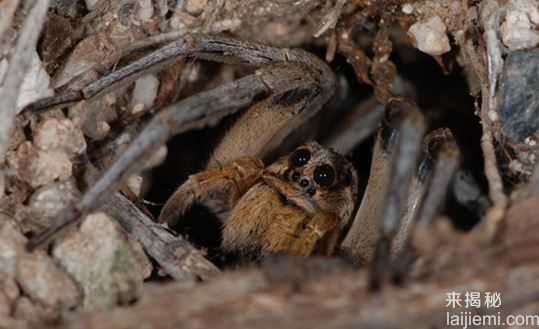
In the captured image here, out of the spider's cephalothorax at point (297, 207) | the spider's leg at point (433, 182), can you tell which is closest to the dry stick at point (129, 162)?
the spider's cephalothorax at point (297, 207)

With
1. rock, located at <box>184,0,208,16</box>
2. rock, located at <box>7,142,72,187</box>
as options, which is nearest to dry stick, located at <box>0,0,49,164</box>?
rock, located at <box>7,142,72,187</box>

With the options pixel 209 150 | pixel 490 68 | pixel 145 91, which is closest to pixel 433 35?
pixel 490 68

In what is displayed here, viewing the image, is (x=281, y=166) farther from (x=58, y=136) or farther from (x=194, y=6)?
(x=58, y=136)

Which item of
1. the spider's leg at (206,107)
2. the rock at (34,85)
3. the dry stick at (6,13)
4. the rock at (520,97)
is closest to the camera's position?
the spider's leg at (206,107)

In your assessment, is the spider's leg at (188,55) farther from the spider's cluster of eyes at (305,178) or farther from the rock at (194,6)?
the spider's cluster of eyes at (305,178)

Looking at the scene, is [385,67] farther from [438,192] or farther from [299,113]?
[438,192]

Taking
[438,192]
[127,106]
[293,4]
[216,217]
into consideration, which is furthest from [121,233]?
[293,4]

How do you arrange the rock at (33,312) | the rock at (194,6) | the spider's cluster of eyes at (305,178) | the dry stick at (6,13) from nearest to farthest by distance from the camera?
the rock at (33,312) → the dry stick at (6,13) → the spider's cluster of eyes at (305,178) → the rock at (194,6)
